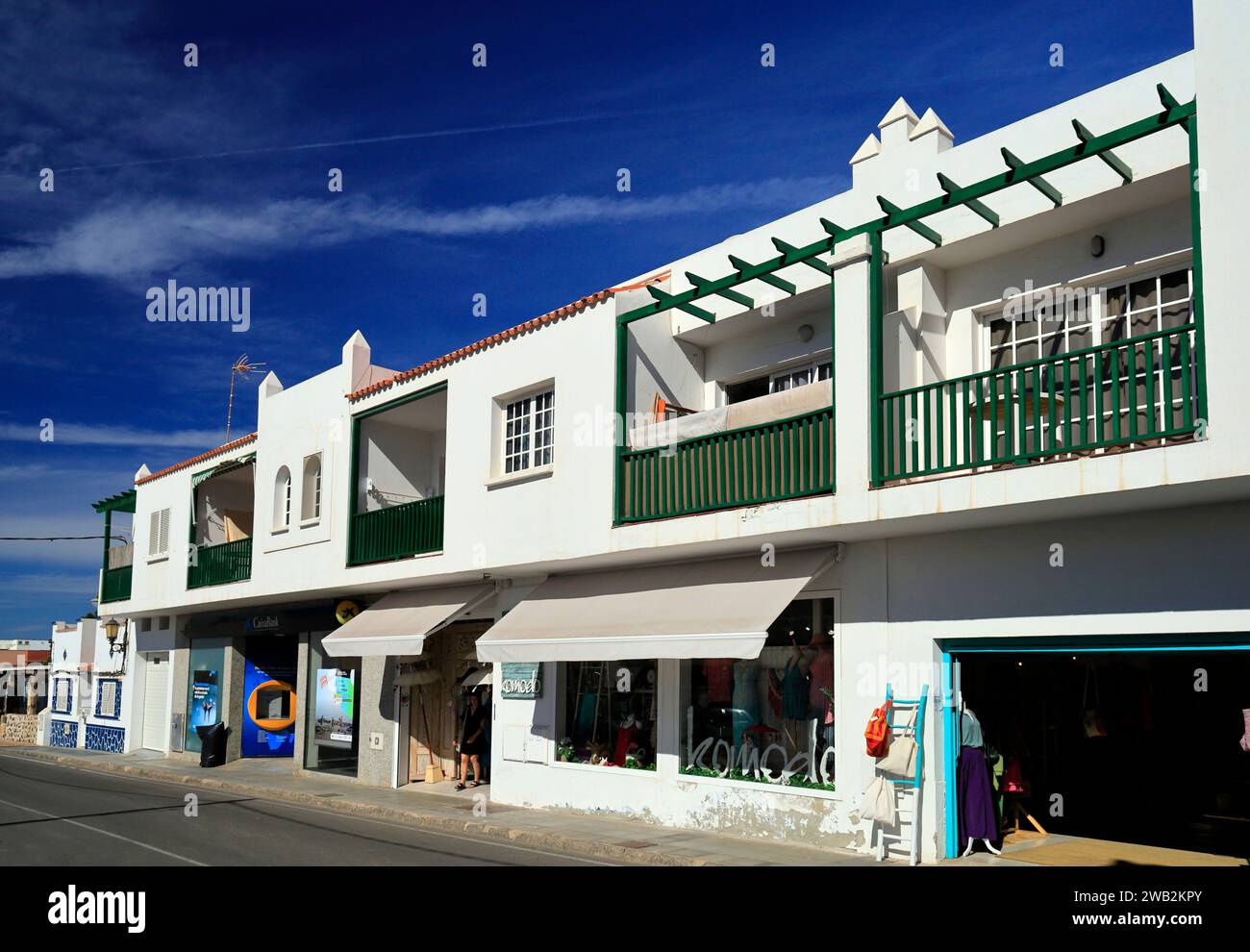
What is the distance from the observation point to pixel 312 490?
2291 cm

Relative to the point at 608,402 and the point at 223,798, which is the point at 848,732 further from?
the point at 223,798

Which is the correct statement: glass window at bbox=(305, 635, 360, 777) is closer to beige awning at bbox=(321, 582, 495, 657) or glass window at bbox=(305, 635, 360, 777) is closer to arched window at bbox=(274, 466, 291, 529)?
arched window at bbox=(274, 466, 291, 529)

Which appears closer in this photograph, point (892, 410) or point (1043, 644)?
point (1043, 644)

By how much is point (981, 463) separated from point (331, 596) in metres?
16.0

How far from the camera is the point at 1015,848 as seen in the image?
12227 mm

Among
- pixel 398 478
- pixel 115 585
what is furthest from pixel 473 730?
pixel 115 585

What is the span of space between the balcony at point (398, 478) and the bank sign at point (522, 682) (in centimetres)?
241

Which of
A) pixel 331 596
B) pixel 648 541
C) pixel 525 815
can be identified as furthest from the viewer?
pixel 331 596

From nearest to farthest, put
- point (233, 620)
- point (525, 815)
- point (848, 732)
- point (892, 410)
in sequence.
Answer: point (892, 410), point (848, 732), point (525, 815), point (233, 620)

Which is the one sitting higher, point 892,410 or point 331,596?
point 892,410

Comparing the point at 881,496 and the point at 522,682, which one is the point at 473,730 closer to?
the point at 522,682

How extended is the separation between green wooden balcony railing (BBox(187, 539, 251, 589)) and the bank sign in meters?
9.35

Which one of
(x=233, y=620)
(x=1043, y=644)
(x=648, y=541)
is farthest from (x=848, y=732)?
(x=233, y=620)

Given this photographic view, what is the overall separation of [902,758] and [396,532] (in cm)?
1073
